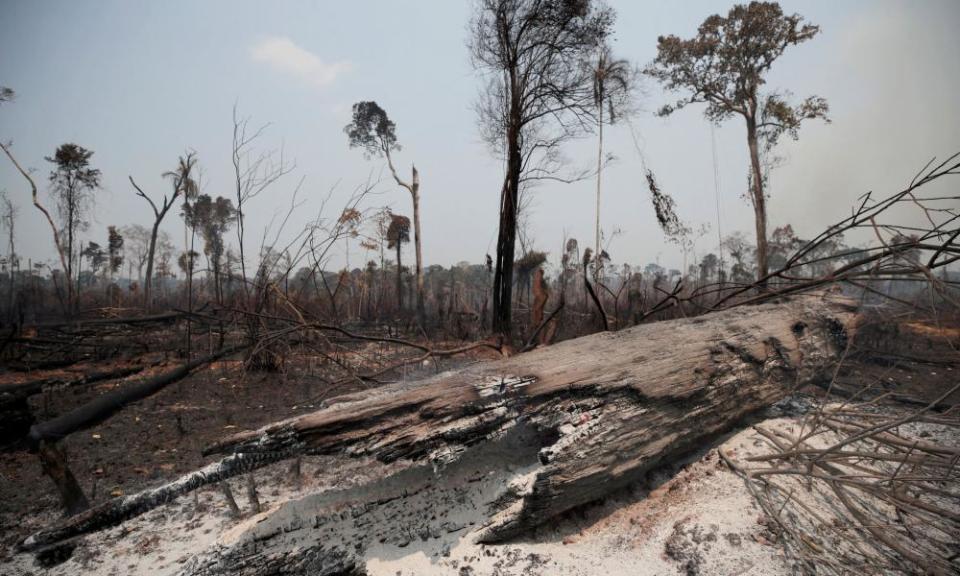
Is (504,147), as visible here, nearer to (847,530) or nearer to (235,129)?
(235,129)

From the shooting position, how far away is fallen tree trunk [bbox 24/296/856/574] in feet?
6.01

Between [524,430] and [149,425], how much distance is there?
4.04 metres

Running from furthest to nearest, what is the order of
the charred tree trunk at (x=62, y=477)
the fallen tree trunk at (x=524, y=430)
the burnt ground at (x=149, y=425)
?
the burnt ground at (x=149, y=425), the charred tree trunk at (x=62, y=477), the fallen tree trunk at (x=524, y=430)

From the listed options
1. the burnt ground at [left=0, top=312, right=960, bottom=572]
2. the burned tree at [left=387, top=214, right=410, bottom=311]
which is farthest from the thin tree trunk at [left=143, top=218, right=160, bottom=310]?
the burnt ground at [left=0, top=312, right=960, bottom=572]

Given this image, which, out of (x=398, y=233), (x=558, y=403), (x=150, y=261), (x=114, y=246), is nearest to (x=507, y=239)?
(x=558, y=403)

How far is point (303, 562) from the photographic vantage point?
1.77 metres

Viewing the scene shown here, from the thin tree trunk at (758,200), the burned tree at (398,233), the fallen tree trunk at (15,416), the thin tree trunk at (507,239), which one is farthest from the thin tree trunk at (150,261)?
the thin tree trunk at (758,200)

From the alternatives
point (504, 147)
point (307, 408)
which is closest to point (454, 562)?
point (307, 408)

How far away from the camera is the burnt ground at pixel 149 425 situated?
273 centimetres

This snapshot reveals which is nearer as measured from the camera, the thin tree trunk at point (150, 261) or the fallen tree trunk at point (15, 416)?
the fallen tree trunk at point (15, 416)

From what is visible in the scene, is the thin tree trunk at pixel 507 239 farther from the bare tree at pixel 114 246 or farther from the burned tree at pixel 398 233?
the bare tree at pixel 114 246

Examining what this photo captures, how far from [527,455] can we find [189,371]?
5.29m

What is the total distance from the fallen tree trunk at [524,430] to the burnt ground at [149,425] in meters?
0.82

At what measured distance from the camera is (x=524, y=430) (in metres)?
2.09
